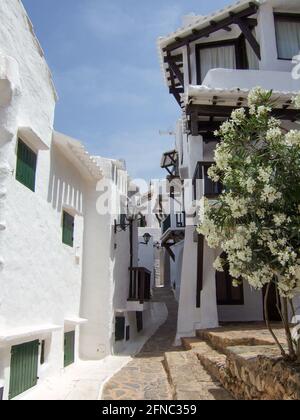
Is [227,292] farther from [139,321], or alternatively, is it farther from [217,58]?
[217,58]

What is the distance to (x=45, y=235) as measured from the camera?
775cm

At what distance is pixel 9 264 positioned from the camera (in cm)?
603

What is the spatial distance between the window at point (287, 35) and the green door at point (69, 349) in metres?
11.0

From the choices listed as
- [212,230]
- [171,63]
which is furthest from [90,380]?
[171,63]

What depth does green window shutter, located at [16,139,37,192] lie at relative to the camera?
667cm

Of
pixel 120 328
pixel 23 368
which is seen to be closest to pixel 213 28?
pixel 120 328

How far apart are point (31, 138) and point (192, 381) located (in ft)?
18.1

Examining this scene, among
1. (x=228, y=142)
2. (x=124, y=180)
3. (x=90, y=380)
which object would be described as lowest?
(x=90, y=380)

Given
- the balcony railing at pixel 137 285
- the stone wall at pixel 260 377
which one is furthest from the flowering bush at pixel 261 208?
the balcony railing at pixel 137 285

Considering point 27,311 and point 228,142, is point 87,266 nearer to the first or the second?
point 27,311

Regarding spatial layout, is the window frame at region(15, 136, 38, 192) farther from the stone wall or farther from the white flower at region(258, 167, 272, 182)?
the stone wall

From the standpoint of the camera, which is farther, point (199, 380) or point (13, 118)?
point (199, 380)

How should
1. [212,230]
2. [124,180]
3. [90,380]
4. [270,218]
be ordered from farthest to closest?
[124,180]
[90,380]
[212,230]
[270,218]
